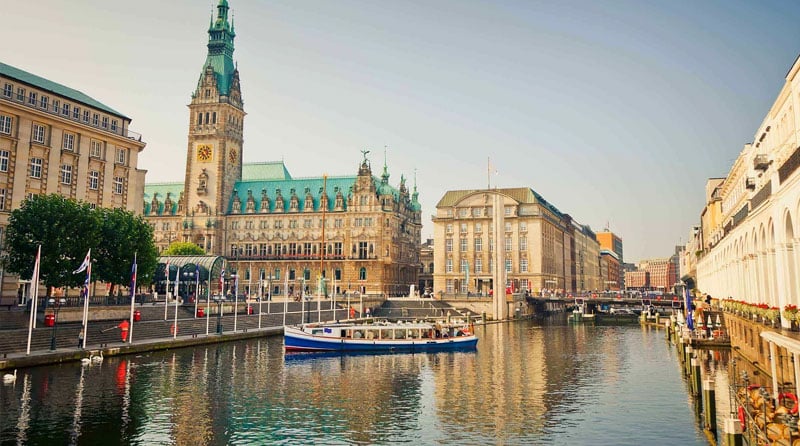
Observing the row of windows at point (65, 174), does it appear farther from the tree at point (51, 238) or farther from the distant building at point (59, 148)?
the tree at point (51, 238)

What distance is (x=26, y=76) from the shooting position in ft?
273

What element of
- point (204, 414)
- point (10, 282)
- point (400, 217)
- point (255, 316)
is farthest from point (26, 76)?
point (400, 217)

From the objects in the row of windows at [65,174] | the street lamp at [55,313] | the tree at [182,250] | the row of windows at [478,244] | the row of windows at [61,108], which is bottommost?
the street lamp at [55,313]

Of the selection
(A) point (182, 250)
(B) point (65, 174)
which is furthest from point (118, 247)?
(A) point (182, 250)

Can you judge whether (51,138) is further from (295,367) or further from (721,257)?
(721,257)

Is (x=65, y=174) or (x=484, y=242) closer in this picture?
(x=65, y=174)

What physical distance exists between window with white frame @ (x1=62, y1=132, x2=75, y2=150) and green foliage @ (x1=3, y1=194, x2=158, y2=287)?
1536 cm

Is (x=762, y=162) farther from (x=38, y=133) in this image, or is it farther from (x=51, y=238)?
(x=38, y=133)

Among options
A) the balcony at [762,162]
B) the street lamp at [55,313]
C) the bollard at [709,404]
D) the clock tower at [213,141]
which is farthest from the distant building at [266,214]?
the bollard at [709,404]

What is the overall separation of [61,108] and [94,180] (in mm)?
11012

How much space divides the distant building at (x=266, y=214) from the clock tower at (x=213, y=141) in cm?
27

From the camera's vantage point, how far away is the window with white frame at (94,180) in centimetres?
8957

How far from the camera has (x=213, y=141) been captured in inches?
6481

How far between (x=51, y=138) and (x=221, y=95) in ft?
278
